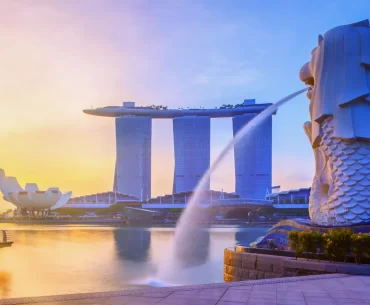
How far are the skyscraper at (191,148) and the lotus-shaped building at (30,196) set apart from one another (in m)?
42.5

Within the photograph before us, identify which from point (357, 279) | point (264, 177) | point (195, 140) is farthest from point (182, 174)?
point (357, 279)

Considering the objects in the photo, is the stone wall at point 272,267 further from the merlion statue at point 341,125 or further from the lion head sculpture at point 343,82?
the lion head sculpture at point 343,82

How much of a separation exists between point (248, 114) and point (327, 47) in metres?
131

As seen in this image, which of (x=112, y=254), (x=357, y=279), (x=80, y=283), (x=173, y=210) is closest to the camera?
(x=357, y=279)

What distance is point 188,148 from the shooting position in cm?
16100

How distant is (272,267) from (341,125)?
10094 mm

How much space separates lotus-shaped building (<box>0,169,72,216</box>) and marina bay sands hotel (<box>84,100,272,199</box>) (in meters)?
34.8

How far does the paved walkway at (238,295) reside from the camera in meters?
9.48

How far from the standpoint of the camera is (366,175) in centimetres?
2291

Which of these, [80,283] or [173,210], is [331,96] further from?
[173,210]

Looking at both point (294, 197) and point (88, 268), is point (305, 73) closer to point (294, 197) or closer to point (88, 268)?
point (88, 268)

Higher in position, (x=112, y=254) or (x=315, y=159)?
(x=315, y=159)

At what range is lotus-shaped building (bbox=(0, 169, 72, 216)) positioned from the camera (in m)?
124

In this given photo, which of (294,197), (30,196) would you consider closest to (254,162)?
(294,197)
